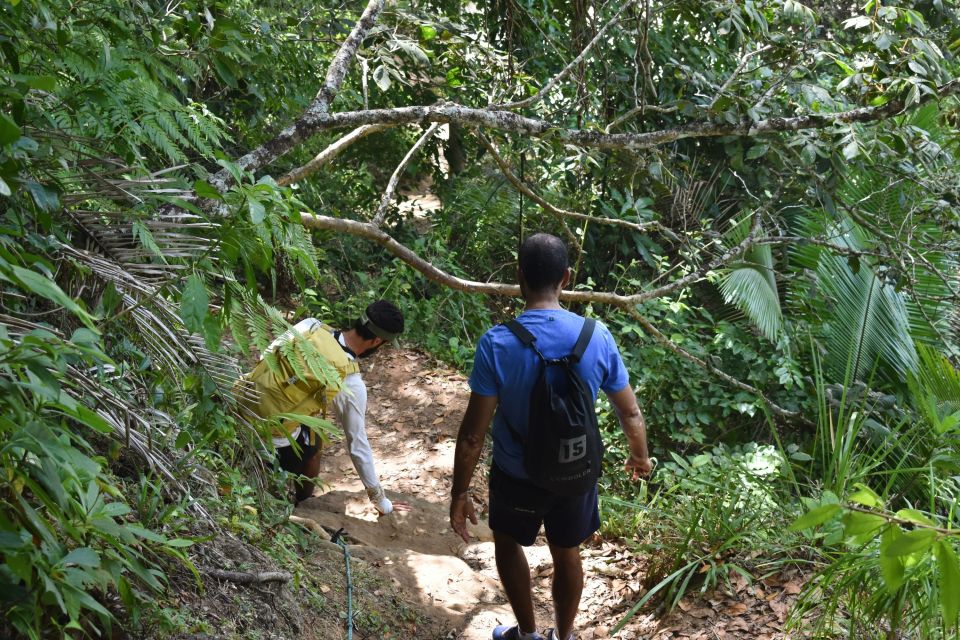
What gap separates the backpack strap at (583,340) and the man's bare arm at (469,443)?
1.27 feet

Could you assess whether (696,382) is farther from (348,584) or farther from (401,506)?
(348,584)

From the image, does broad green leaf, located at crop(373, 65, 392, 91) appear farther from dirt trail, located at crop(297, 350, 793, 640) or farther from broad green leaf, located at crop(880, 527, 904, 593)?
broad green leaf, located at crop(880, 527, 904, 593)

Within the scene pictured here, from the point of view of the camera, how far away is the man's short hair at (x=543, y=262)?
11.7 ft

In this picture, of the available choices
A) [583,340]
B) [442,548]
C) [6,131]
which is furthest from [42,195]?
[442,548]

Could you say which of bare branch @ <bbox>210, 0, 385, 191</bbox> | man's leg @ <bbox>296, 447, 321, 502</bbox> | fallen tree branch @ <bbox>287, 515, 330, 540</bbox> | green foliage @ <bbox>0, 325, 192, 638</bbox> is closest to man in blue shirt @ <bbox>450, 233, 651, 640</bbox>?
bare branch @ <bbox>210, 0, 385, 191</bbox>

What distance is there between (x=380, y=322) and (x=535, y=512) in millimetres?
1740

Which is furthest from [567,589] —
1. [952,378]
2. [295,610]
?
[952,378]

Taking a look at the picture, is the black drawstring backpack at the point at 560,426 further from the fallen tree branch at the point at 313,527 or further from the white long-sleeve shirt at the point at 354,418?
the fallen tree branch at the point at 313,527

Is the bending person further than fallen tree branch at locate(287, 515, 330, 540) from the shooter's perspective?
No

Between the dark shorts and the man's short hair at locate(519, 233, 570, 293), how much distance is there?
2.79 feet

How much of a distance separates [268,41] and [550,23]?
2890 mm

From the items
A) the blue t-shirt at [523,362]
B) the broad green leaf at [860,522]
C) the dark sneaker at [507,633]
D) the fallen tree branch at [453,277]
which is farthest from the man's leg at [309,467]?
the broad green leaf at [860,522]

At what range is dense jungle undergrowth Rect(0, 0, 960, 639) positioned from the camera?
233 cm

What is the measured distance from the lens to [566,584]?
382 cm
